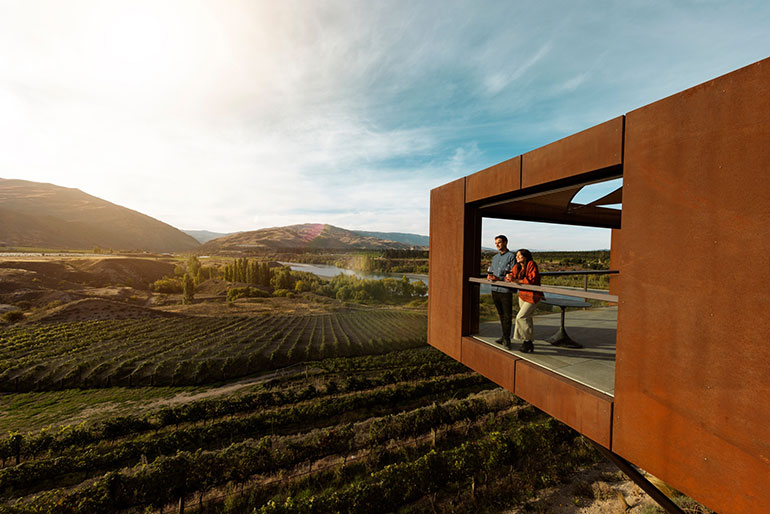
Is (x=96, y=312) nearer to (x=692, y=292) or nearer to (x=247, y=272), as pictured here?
(x=247, y=272)

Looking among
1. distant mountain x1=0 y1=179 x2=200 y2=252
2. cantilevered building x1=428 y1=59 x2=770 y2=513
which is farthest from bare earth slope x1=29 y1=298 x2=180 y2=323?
cantilevered building x1=428 y1=59 x2=770 y2=513

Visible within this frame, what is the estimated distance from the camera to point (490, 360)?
3.32 meters

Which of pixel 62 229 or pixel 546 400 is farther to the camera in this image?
pixel 62 229

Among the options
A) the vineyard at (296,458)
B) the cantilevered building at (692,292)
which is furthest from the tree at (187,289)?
the cantilevered building at (692,292)

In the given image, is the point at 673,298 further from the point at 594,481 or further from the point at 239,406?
the point at 239,406

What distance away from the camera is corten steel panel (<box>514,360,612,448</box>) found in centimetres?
208

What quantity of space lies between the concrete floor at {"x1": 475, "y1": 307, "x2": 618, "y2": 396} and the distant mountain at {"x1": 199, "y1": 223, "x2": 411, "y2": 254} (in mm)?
49505

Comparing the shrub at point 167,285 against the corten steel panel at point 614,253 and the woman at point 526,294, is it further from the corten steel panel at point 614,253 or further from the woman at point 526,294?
the corten steel panel at point 614,253

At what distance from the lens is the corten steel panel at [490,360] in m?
3.07

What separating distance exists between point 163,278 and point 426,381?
93.3 feet

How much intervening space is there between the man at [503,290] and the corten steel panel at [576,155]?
100 centimetres

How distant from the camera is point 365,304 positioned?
1523 inches

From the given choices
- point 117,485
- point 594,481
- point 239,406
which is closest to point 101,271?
point 239,406

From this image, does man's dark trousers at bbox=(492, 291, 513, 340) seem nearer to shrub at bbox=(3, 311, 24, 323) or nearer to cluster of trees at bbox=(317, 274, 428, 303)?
shrub at bbox=(3, 311, 24, 323)
